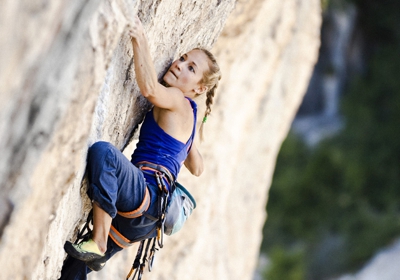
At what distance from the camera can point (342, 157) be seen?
1358 cm

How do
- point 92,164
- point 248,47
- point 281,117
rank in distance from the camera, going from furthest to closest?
point 281,117
point 248,47
point 92,164

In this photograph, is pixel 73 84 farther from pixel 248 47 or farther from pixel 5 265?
pixel 248 47

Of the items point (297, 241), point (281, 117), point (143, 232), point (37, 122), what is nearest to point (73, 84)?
point (37, 122)

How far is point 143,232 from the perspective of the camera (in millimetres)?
3055

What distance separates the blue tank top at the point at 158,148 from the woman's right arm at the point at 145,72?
15 cm

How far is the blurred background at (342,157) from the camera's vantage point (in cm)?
1276

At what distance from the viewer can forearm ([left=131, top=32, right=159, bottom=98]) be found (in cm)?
275

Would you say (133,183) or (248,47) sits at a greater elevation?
(248,47)

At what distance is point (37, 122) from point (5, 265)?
49 cm

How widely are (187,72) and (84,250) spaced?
3.39 ft

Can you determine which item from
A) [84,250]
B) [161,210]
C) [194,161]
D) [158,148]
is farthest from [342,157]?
[84,250]

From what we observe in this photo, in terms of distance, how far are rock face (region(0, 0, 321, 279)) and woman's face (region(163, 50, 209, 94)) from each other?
7cm

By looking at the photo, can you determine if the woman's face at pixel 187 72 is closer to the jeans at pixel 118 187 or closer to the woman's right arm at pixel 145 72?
the woman's right arm at pixel 145 72

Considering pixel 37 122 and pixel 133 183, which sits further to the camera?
pixel 133 183
